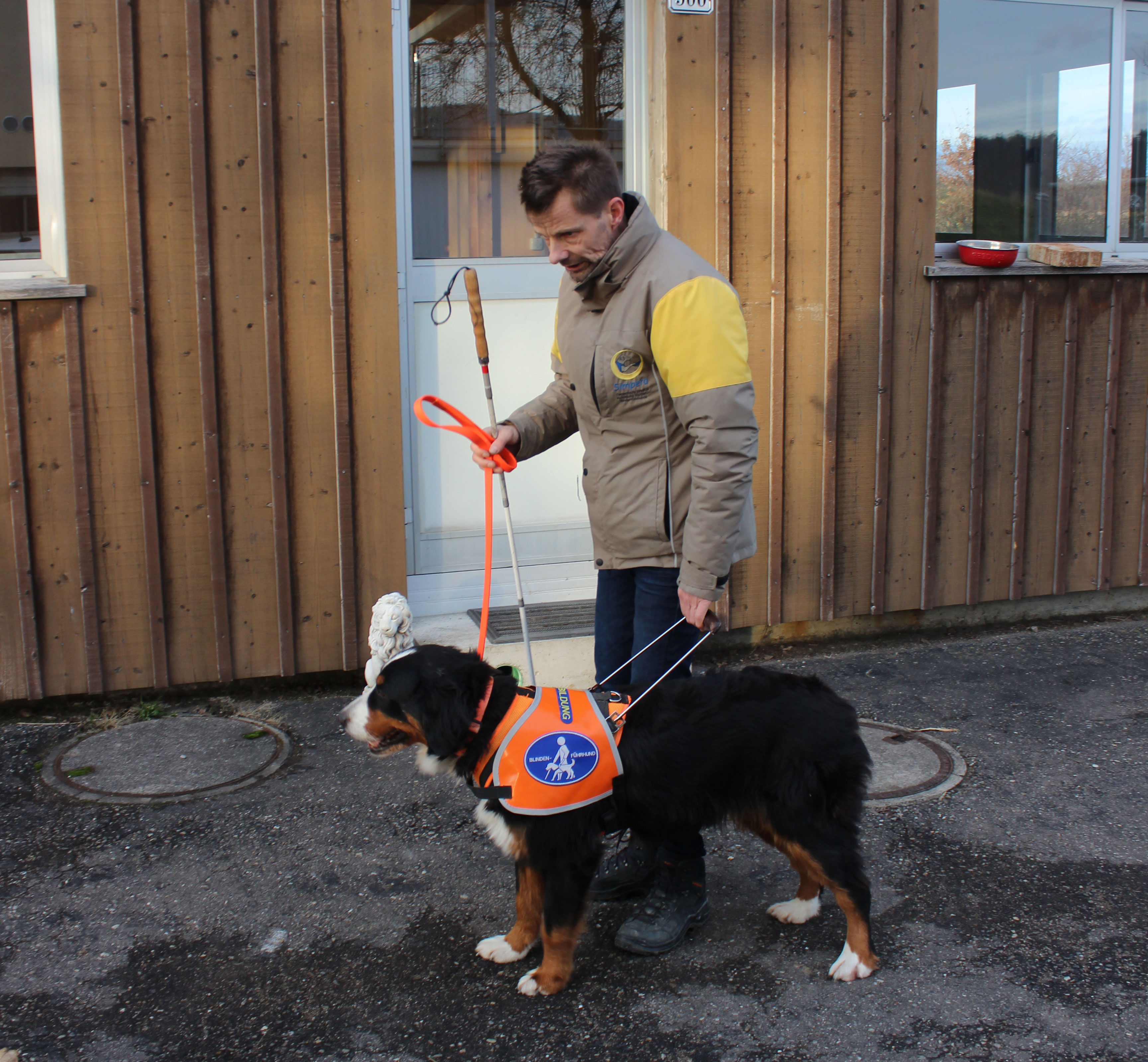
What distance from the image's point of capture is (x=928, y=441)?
17.5 feet

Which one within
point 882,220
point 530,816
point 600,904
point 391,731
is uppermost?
point 882,220

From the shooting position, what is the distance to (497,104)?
17.0 feet

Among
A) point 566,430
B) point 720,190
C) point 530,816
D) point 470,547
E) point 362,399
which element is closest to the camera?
point 530,816

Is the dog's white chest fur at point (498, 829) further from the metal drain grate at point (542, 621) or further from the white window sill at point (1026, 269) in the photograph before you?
the white window sill at point (1026, 269)

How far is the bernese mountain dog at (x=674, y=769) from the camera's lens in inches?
103

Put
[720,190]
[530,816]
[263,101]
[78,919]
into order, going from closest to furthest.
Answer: [530,816] < [78,919] < [263,101] < [720,190]

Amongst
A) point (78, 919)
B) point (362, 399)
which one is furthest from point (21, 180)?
point (78, 919)

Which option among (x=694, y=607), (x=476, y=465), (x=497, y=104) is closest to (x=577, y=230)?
(x=694, y=607)

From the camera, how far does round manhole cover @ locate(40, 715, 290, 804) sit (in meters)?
3.81

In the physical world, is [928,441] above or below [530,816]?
above

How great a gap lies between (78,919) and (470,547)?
2592mm

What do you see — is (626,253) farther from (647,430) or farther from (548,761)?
(548,761)

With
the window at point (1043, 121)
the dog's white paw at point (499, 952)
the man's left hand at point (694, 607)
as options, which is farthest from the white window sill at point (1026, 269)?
the dog's white paw at point (499, 952)

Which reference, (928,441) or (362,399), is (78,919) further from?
(928,441)
